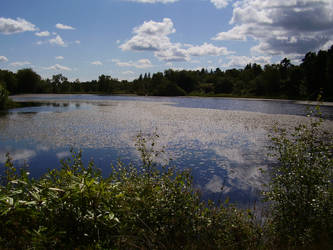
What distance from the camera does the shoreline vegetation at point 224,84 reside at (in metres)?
71.1

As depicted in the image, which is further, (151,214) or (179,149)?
(179,149)

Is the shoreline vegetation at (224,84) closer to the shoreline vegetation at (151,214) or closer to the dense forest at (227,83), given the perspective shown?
the dense forest at (227,83)

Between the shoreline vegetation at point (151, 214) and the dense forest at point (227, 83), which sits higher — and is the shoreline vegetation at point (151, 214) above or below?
below

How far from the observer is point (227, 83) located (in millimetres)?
131500

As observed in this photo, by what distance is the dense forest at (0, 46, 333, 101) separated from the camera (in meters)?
71.6

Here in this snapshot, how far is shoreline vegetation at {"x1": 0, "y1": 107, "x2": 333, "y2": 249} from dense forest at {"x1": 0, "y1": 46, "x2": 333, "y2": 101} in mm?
45535

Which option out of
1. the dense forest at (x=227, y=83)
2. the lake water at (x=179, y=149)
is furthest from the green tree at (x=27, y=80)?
the lake water at (x=179, y=149)

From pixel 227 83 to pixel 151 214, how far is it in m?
132

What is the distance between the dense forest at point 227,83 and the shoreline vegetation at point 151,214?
4553 cm

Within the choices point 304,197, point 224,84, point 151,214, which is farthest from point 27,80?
point 304,197

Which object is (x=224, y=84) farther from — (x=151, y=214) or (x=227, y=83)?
(x=151, y=214)

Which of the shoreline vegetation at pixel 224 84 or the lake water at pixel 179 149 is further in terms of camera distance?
the shoreline vegetation at pixel 224 84

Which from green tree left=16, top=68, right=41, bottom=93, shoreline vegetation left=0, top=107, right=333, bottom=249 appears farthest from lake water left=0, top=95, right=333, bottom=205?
green tree left=16, top=68, right=41, bottom=93

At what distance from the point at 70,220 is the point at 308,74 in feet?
272
